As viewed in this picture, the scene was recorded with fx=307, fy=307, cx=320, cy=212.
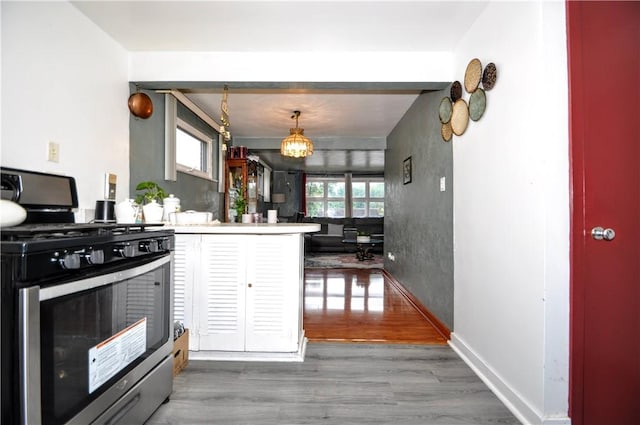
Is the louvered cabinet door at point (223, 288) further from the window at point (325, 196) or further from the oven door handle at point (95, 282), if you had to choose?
the window at point (325, 196)

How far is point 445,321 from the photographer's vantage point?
2539 millimetres

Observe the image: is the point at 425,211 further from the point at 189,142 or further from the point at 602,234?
the point at 189,142

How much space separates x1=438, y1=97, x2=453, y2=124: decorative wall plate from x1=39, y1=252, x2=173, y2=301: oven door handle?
227 cm

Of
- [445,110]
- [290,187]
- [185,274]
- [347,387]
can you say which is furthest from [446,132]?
[290,187]

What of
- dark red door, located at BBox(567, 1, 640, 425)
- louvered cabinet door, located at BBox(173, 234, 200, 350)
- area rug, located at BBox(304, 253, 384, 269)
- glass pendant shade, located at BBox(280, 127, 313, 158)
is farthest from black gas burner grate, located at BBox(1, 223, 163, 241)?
area rug, located at BBox(304, 253, 384, 269)

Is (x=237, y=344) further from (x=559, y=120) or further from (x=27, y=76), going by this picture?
(x=559, y=120)

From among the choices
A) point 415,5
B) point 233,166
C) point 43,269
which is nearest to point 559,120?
point 415,5

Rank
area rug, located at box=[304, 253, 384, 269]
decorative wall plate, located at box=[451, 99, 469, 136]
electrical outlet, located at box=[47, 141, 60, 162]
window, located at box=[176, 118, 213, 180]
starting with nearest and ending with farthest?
electrical outlet, located at box=[47, 141, 60, 162] → decorative wall plate, located at box=[451, 99, 469, 136] → window, located at box=[176, 118, 213, 180] → area rug, located at box=[304, 253, 384, 269]

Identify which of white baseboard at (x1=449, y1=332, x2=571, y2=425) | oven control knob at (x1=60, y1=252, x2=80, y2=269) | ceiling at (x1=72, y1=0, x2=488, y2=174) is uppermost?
ceiling at (x1=72, y1=0, x2=488, y2=174)

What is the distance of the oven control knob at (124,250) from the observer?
1.20m

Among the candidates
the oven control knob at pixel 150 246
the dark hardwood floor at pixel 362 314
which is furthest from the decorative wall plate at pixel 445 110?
the oven control knob at pixel 150 246

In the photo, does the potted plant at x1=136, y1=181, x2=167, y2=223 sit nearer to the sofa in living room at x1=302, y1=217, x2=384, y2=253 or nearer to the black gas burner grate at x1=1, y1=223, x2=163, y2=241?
the black gas burner grate at x1=1, y1=223, x2=163, y2=241

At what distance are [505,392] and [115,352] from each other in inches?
75.2

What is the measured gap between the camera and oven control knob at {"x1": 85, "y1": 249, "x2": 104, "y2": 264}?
105 centimetres
